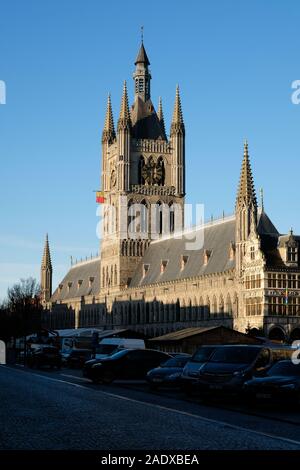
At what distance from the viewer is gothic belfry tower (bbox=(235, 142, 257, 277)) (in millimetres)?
87188

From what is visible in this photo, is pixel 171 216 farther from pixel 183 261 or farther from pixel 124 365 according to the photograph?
pixel 124 365

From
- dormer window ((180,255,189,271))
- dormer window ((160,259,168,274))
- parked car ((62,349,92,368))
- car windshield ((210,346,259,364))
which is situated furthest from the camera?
dormer window ((160,259,168,274))

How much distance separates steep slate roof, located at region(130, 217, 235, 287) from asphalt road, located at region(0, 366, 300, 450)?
209 ft

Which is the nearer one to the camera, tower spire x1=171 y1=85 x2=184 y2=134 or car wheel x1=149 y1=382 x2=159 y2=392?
car wheel x1=149 y1=382 x2=159 y2=392

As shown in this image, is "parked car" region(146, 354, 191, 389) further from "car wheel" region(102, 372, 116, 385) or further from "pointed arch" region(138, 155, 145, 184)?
"pointed arch" region(138, 155, 145, 184)

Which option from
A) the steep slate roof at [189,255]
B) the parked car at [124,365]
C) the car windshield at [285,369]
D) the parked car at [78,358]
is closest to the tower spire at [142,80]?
the steep slate roof at [189,255]

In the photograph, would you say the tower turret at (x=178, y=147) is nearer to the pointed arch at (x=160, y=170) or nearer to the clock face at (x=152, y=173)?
the pointed arch at (x=160, y=170)

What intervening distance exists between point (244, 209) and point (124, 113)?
41869 millimetres

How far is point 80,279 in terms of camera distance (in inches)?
5994

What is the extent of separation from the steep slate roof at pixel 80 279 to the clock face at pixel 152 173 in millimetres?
20797

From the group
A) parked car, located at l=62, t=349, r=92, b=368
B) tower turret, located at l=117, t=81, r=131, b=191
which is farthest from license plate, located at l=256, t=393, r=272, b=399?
tower turret, located at l=117, t=81, r=131, b=191
